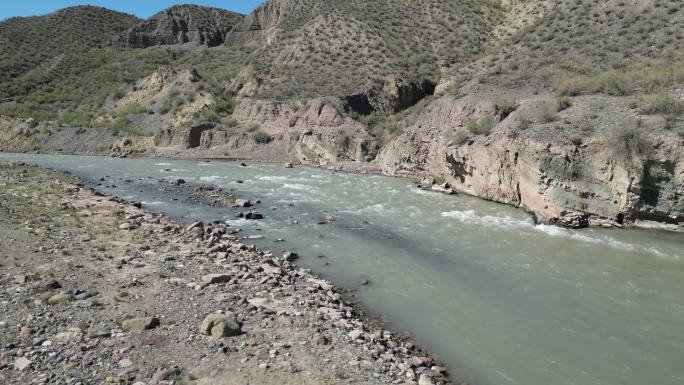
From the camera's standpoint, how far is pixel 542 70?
27.3 metres

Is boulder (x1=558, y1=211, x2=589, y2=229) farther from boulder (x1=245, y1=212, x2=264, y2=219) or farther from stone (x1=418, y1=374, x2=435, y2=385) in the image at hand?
stone (x1=418, y1=374, x2=435, y2=385)

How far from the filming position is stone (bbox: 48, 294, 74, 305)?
26.1 ft

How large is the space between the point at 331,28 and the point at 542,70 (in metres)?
30.3

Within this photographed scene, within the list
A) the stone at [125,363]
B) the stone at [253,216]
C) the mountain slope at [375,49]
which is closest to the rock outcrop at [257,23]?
the mountain slope at [375,49]

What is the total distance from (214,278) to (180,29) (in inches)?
3872

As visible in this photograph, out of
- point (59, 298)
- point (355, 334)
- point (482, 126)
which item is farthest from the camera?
point (482, 126)

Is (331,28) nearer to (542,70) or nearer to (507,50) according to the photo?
(507,50)

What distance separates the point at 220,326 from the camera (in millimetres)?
7270

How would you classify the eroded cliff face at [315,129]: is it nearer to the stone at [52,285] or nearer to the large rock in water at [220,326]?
the stone at [52,285]

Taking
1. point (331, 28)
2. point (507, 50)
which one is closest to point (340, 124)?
point (507, 50)

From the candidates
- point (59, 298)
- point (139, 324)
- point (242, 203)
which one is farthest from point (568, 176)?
point (59, 298)

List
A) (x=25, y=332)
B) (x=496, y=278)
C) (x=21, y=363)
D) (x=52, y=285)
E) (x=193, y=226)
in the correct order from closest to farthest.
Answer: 1. (x=21, y=363)
2. (x=25, y=332)
3. (x=52, y=285)
4. (x=496, y=278)
5. (x=193, y=226)

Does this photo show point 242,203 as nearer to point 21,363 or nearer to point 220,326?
point 220,326

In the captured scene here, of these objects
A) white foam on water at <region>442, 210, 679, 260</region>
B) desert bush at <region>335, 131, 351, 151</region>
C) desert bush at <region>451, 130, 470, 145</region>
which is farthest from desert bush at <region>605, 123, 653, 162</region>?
desert bush at <region>335, 131, 351, 151</region>
